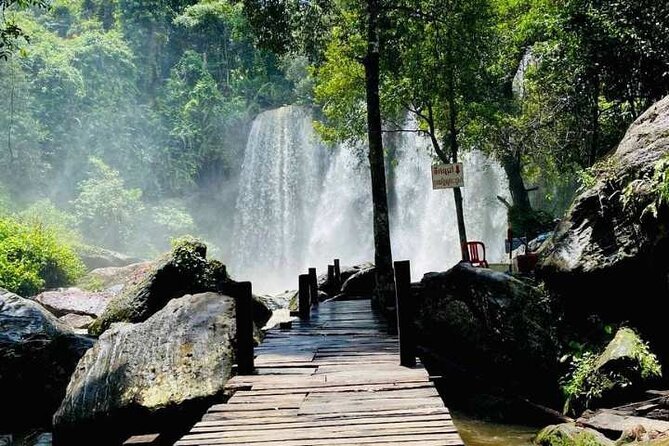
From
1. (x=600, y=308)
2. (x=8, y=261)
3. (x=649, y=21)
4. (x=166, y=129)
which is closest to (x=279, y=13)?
(x=649, y=21)

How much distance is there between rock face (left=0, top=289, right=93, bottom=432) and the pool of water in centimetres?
623

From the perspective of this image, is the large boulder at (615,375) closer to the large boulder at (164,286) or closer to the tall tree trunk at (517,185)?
the large boulder at (164,286)

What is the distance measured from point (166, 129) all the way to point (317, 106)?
12.1m

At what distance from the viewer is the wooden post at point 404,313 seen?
693 centimetres

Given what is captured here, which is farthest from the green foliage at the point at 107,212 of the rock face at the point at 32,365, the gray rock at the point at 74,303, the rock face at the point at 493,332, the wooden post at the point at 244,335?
the wooden post at the point at 244,335

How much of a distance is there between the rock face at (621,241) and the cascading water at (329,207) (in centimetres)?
1735

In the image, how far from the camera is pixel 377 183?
11.6 metres

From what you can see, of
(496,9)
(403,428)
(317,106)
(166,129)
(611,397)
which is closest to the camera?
(403,428)

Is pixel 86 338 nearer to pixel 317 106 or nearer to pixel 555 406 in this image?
pixel 555 406

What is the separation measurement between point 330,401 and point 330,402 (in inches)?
1.4

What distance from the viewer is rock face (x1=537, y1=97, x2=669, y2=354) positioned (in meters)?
8.41

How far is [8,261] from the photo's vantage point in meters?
23.4

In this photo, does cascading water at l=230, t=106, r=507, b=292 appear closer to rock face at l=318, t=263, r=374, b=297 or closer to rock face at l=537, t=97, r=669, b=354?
rock face at l=318, t=263, r=374, b=297

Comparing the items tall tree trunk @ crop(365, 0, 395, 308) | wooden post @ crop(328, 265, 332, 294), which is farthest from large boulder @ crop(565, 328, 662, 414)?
wooden post @ crop(328, 265, 332, 294)
